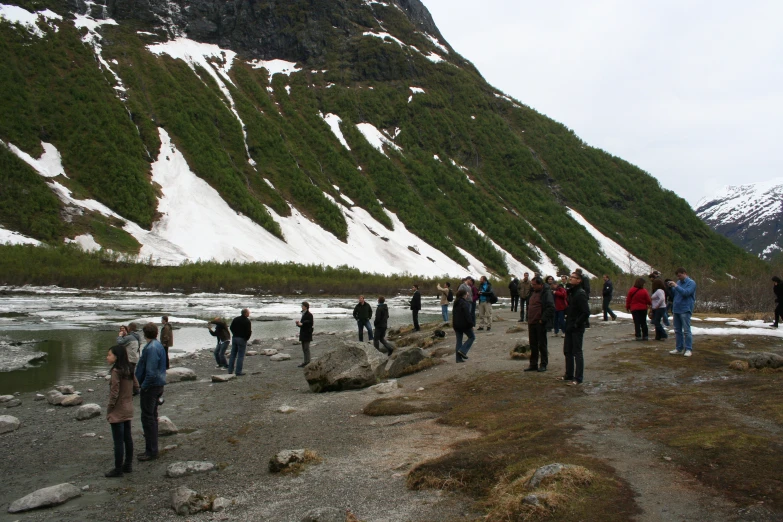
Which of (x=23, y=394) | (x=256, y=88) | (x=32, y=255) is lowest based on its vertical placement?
(x=23, y=394)

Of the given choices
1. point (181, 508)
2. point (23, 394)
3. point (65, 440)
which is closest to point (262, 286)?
point (23, 394)

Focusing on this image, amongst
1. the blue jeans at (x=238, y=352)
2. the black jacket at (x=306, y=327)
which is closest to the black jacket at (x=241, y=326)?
the blue jeans at (x=238, y=352)

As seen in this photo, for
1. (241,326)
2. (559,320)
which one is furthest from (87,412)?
(559,320)

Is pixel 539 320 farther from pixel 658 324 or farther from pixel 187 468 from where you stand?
pixel 187 468

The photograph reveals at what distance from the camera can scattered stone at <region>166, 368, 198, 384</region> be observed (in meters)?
15.9

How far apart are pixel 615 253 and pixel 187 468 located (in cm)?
11138

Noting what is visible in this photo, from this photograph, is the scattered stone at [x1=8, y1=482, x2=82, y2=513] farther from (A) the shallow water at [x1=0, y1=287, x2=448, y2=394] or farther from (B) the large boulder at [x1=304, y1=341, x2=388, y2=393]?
(A) the shallow water at [x1=0, y1=287, x2=448, y2=394]

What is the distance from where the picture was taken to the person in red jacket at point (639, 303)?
1489cm

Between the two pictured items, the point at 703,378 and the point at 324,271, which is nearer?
the point at 703,378

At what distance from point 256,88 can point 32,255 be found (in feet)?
208

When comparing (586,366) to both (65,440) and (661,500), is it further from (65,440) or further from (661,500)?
(65,440)

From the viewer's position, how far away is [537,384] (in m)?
10.9

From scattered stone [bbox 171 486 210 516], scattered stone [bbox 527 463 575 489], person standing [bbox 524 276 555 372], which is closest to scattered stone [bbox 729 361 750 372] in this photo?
person standing [bbox 524 276 555 372]

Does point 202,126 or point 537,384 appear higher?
point 202,126
